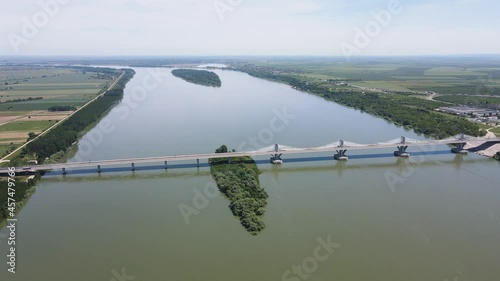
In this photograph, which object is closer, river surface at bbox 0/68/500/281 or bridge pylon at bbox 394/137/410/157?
river surface at bbox 0/68/500/281

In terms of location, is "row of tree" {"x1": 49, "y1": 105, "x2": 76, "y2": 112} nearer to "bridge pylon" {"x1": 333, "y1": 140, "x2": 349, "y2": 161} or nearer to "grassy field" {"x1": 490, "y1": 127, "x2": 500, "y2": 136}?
"bridge pylon" {"x1": 333, "y1": 140, "x2": 349, "y2": 161}

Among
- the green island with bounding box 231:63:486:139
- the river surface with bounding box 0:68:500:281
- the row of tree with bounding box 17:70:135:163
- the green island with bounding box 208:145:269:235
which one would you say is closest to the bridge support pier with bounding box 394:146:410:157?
the river surface with bounding box 0:68:500:281

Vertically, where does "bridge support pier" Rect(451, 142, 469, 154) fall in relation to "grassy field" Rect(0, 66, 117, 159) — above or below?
below

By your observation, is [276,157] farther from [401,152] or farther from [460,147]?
[460,147]

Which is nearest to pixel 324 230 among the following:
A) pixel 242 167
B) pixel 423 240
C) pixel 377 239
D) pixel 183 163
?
pixel 377 239

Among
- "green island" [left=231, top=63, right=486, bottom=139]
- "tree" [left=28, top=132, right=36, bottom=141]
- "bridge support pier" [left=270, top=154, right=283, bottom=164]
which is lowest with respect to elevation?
"bridge support pier" [left=270, top=154, right=283, bottom=164]

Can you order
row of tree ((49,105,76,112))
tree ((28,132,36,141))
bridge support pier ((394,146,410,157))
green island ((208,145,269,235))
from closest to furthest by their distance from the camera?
green island ((208,145,269,235)) < bridge support pier ((394,146,410,157)) < tree ((28,132,36,141)) < row of tree ((49,105,76,112))

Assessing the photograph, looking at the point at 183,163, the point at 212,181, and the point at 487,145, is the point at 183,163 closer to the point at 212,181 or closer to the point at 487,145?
the point at 212,181
